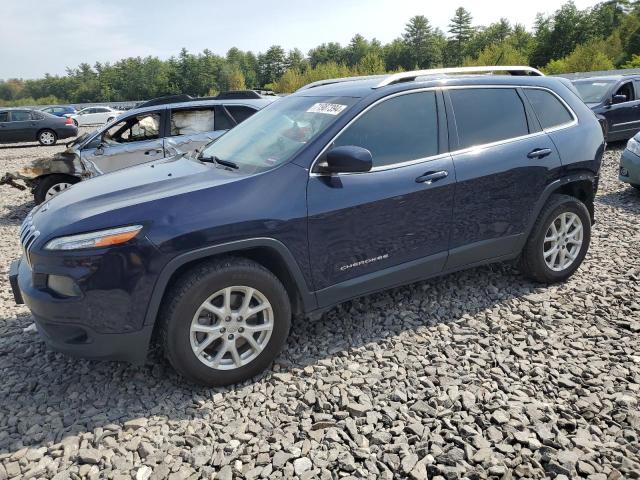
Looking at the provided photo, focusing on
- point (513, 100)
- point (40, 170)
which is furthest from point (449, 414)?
point (40, 170)

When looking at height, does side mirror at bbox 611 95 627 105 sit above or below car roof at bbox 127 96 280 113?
below

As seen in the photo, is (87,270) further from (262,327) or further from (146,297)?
(262,327)

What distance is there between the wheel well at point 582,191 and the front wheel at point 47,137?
20.3m

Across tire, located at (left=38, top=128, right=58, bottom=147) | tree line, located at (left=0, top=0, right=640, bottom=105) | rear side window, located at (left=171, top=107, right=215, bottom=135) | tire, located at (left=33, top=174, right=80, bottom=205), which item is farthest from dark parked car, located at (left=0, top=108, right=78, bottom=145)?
tree line, located at (left=0, top=0, right=640, bottom=105)

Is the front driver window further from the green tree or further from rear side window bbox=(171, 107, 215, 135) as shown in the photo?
the green tree

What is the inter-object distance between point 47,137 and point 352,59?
10103cm

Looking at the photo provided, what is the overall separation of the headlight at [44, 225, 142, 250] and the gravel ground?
0.99 m

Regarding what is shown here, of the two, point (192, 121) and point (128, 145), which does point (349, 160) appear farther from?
point (128, 145)

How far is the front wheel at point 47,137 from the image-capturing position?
62.5ft

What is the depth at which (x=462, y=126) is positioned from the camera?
354 centimetres

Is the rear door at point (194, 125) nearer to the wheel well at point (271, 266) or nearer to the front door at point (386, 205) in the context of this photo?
the front door at point (386, 205)

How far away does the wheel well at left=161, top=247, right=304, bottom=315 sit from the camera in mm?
2759

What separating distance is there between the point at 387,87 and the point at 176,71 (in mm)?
110954

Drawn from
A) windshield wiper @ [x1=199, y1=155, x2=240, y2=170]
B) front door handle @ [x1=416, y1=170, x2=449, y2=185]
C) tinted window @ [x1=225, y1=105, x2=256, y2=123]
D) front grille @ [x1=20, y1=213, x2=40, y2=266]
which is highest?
tinted window @ [x1=225, y1=105, x2=256, y2=123]
